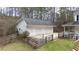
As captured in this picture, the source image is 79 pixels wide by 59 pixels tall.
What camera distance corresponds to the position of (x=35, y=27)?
2.56m

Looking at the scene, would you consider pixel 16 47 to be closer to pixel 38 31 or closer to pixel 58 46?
pixel 38 31

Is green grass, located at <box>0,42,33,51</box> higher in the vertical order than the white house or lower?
lower

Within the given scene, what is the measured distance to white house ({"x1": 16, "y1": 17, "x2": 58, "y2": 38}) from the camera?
255cm

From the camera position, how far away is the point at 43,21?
257cm

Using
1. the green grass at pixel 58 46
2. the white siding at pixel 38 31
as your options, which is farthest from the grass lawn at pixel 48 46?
the white siding at pixel 38 31

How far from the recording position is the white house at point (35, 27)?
2.55 metres

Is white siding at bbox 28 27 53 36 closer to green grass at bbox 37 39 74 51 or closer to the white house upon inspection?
the white house

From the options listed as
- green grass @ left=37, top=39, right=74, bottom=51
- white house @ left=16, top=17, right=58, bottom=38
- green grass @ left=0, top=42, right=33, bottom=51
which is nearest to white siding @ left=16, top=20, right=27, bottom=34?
white house @ left=16, top=17, right=58, bottom=38

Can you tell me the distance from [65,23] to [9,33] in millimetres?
632

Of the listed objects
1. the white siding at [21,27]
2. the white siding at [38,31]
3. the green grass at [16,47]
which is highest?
the white siding at [21,27]

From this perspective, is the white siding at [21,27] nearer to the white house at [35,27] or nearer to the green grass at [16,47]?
the white house at [35,27]

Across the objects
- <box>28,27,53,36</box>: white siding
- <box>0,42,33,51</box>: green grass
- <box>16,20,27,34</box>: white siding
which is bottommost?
<box>0,42,33,51</box>: green grass
